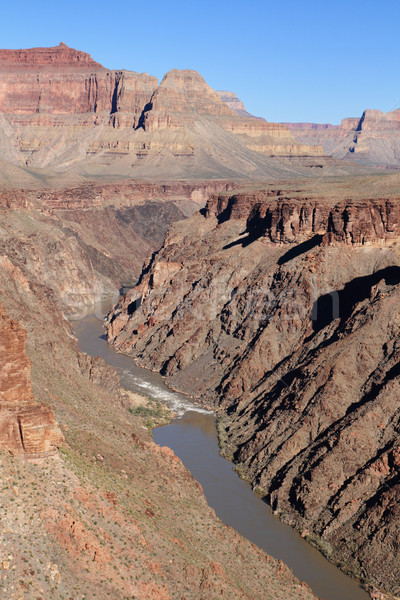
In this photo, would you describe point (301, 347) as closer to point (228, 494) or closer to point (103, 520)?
point (228, 494)

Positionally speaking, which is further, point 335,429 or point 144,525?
point 335,429

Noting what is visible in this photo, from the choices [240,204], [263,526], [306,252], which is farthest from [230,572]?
[240,204]

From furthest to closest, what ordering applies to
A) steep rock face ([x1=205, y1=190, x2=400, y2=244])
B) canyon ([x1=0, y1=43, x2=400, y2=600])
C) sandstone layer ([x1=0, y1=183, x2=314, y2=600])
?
steep rock face ([x1=205, y1=190, x2=400, y2=244])
canyon ([x1=0, y1=43, x2=400, y2=600])
sandstone layer ([x1=0, y1=183, x2=314, y2=600])

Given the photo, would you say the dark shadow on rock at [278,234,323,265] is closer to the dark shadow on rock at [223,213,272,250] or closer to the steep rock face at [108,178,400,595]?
the steep rock face at [108,178,400,595]

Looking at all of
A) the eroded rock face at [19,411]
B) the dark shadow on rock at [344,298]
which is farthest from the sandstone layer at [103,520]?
the dark shadow on rock at [344,298]

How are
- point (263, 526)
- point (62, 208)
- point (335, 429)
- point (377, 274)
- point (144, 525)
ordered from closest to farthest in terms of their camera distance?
point (144, 525), point (263, 526), point (335, 429), point (377, 274), point (62, 208)

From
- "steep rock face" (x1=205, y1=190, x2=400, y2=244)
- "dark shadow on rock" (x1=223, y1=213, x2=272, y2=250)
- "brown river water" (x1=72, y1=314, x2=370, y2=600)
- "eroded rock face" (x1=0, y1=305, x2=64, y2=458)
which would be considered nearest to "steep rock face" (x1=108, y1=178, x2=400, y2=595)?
"steep rock face" (x1=205, y1=190, x2=400, y2=244)

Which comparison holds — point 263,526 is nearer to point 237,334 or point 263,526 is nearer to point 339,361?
point 339,361
